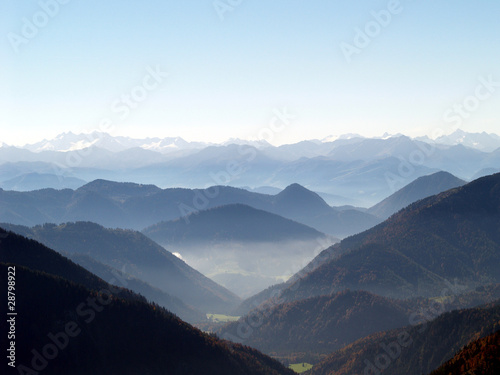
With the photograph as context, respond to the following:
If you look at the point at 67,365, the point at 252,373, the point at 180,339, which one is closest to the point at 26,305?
the point at 67,365

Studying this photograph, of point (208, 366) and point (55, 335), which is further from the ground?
point (55, 335)

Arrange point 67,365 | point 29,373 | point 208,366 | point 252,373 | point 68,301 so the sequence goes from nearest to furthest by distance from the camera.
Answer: point 29,373, point 67,365, point 68,301, point 208,366, point 252,373

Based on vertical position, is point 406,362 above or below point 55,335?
below

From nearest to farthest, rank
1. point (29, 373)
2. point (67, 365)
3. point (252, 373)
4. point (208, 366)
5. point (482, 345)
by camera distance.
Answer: point (482, 345) → point (29, 373) → point (67, 365) → point (208, 366) → point (252, 373)

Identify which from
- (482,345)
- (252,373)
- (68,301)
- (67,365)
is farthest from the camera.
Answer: (252,373)

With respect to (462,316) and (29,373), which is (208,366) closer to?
(29,373)

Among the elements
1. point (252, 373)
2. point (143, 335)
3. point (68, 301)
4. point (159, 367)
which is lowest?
point (252, 373)

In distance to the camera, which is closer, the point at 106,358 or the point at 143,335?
the point at 106,358

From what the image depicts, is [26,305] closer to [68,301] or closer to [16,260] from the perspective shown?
[68,301]

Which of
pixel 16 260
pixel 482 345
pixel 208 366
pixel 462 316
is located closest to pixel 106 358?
pixel 208 366
